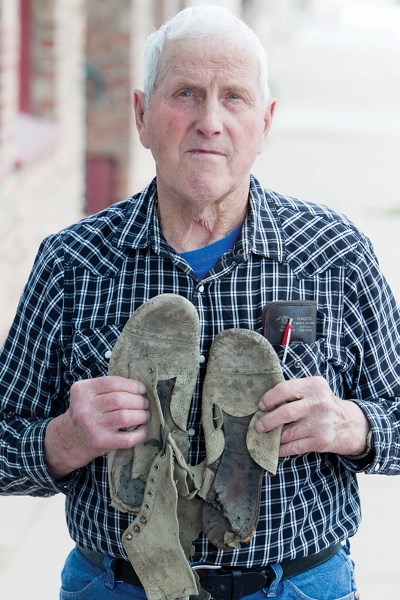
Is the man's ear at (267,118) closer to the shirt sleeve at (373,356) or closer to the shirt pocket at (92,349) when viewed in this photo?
the shirt sleeve at (373,356)

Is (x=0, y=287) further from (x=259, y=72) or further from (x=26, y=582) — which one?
(x=259, y=72)

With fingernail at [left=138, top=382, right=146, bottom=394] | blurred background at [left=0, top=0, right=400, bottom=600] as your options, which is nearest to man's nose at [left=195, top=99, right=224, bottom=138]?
fingernail at [left=138, top=382, right=146, bottom=394]

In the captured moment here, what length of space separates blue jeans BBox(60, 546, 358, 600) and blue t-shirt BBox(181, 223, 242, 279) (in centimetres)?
62

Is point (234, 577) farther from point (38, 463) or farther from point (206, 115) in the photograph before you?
point (206, 115)

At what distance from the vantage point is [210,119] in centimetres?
240

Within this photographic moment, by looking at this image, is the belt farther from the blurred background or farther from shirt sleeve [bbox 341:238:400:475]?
the blurred background

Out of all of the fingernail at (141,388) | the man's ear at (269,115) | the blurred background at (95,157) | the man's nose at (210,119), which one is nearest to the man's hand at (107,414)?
the fingernail at (141,388)

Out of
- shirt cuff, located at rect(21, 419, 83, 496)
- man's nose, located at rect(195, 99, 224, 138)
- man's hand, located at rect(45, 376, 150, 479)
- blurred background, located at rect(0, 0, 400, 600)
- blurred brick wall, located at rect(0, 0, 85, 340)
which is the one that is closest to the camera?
man's hand, located at rect(45, 376, 150, 479)

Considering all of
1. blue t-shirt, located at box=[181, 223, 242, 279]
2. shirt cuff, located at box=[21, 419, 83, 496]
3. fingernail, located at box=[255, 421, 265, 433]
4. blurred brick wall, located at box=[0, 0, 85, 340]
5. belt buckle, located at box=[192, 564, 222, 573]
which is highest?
blurred brick wall, located at box=[0, 0, 85, 340]

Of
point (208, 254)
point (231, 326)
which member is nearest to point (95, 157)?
point (208, 254)

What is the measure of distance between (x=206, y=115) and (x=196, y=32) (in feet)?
0.56

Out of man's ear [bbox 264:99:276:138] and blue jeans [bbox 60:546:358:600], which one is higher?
man's ear [bbox 264:99:276:138]

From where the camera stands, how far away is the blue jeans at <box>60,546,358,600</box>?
2.47 m

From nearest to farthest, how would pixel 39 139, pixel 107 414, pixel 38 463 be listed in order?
pixel 107 414, pixel 38 463, pixel 39 139
